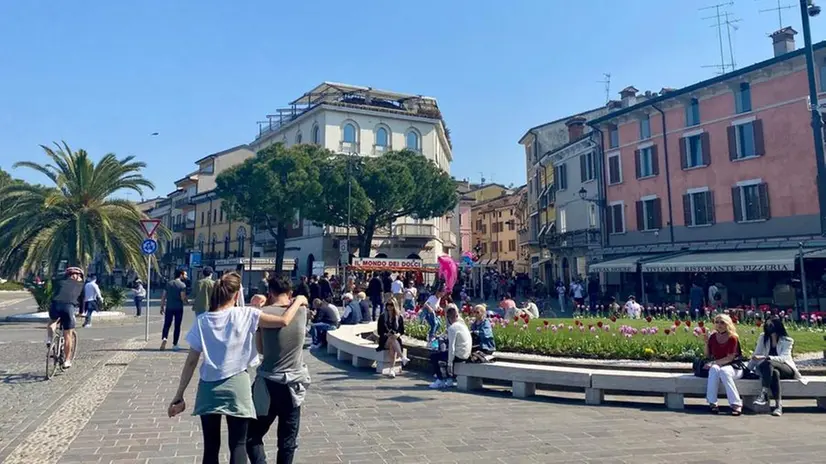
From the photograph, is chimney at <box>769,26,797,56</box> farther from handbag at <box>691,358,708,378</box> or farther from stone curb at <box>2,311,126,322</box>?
stone curb at <box>2,311,126,322</box>

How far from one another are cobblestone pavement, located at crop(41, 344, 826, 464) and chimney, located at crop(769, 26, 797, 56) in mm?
27291

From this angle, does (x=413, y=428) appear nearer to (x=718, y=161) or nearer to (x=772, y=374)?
(x=772, y=374)

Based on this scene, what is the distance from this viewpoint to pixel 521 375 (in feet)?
27.8

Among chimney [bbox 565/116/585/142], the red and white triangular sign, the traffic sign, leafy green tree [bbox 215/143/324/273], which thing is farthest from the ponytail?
chimney [bbox 565/116/585/142]

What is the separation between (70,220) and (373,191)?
21561 mm

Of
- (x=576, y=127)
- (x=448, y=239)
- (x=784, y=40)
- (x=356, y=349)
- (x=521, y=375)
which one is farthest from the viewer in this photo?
(x=448, y=239)

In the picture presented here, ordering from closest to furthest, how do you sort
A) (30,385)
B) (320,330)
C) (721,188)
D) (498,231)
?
(30,385) → (320,330) → (721,188) → (498,231)

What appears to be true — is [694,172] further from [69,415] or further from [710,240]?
[69,415]

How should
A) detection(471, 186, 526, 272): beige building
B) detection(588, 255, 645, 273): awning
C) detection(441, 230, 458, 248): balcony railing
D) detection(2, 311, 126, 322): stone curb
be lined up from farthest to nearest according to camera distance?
detection(471, 186, 526, 272): beige building < detection(441, 230, 458, 248): balcony railing < detection(588, 255, 645, 273): awning < detection(2, 311, 126, 322): stone curb

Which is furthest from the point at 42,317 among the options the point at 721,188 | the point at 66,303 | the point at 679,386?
the point at 721,188

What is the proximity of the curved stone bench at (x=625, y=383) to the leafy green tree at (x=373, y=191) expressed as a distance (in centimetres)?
3167

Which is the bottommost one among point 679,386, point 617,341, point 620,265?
point 679,386

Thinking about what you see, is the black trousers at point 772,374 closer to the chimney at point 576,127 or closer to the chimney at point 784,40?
the chimney at point 784,40

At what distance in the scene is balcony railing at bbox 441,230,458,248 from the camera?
5797cm
